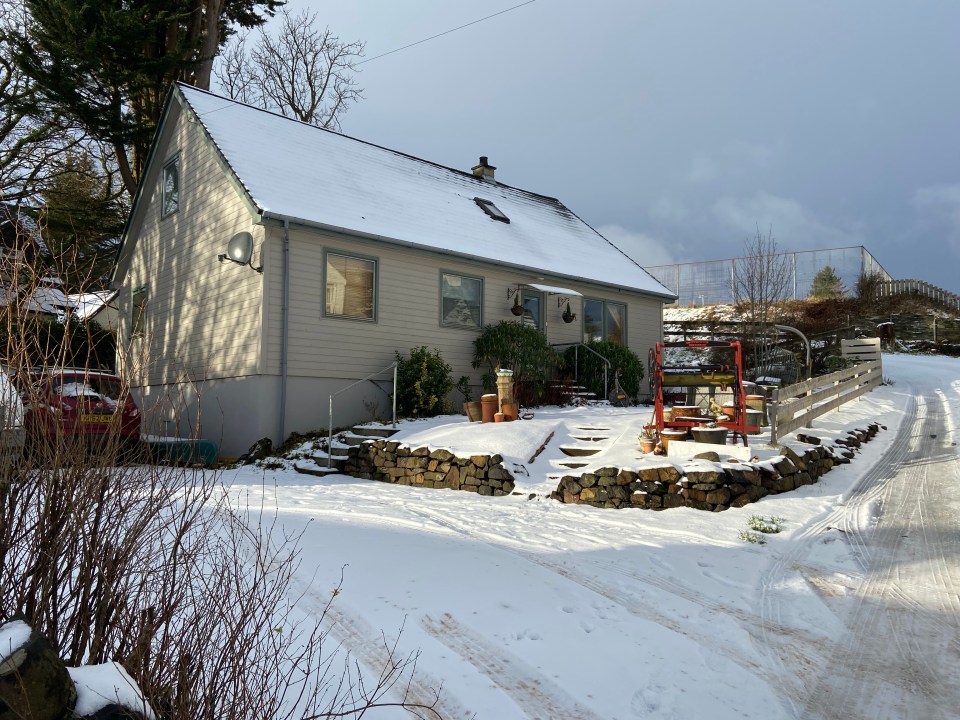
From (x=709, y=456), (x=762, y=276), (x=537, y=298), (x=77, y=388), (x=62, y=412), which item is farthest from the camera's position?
(x=762, y=276)

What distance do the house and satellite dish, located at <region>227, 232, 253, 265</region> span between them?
5 cm

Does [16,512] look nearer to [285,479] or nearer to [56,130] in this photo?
[285,479]

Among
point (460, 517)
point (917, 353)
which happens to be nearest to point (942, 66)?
point (917, 353)

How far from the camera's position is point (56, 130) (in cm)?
1802

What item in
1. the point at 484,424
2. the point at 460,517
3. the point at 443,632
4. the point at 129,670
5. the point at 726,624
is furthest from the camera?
the point at 484,424

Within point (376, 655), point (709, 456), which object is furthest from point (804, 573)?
point (376, 655)

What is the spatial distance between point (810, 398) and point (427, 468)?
630 cm

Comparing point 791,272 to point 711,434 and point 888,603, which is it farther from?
point 888,603

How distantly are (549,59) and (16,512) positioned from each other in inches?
548

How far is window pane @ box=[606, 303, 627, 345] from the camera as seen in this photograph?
17781 mm

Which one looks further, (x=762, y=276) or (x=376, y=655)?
(x=762, y=276)

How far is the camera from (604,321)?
57.7 ft

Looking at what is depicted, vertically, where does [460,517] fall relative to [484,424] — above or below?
below

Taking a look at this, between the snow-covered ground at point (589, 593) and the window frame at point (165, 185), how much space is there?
28.5 ft
